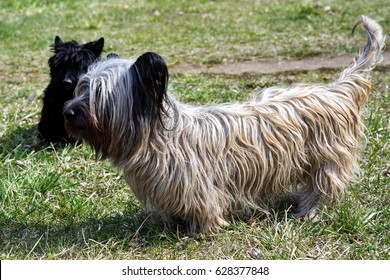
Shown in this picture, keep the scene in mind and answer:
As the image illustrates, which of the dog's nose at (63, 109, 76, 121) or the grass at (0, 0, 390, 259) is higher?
the dog's nose at (63, 109, 76, 121)

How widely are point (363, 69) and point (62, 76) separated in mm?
2726

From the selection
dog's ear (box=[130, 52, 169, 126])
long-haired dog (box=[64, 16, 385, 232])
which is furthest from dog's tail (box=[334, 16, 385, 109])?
dog's ear (box=[130, 52, 169, 126])

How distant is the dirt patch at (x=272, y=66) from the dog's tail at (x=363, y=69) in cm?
344

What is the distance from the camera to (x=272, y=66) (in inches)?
318

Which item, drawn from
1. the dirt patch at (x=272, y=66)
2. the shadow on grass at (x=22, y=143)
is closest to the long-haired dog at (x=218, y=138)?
the shadow on grass at (x=22, y=143)

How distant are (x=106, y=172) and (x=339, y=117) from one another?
208 centimetres

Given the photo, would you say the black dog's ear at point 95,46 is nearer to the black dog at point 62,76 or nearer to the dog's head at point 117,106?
the black dog at point 62,76

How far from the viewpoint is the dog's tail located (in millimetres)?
4258

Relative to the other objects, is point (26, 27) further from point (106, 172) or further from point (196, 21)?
point (106, 172)

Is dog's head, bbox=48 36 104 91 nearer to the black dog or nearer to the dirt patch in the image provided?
the black dog

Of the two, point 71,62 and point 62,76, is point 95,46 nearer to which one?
point 71,62

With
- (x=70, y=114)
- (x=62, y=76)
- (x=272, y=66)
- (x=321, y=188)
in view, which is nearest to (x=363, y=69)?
(x=321, y=188)

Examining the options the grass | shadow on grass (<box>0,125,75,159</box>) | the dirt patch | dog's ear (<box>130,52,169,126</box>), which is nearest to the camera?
dog's ear (<box>130,52,169,126</box>)

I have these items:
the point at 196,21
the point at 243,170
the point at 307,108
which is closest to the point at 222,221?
the point at 243,170
